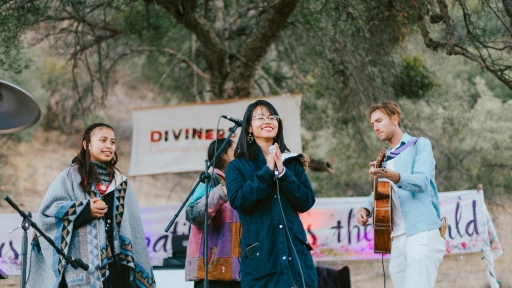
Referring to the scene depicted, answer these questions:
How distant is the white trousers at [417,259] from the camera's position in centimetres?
421

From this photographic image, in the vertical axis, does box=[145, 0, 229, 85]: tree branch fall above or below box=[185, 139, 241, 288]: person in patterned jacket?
above

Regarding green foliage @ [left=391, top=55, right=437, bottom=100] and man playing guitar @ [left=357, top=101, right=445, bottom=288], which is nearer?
man playing guitar @ [left=357, top=101, right=445, bottom=288]

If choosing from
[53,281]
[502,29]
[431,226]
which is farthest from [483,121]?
[53,281]

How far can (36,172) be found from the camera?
1941 centimetres

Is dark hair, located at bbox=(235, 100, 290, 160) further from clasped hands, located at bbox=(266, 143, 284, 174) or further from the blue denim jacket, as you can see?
the blue denim jacket

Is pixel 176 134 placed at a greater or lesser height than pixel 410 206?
greater

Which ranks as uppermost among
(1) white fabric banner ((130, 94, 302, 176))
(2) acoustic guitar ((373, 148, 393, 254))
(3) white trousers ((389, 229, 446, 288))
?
(1) white fabric banner ((130, 94, 302, 176))

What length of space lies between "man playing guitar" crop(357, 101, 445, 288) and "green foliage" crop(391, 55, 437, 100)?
5777mm

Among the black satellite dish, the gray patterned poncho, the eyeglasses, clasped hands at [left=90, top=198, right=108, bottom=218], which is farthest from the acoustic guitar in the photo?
the black satellite dish

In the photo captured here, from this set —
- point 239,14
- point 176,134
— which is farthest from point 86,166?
point 239,14

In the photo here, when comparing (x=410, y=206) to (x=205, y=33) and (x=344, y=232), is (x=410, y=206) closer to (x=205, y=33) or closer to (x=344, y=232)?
(x=344, y=232)

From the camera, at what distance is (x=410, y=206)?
4.36m

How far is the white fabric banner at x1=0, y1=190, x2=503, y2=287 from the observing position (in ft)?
27.5

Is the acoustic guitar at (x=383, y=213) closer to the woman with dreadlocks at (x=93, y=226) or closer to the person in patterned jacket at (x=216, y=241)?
the person in patterned jacket at (x=216, y=241)
